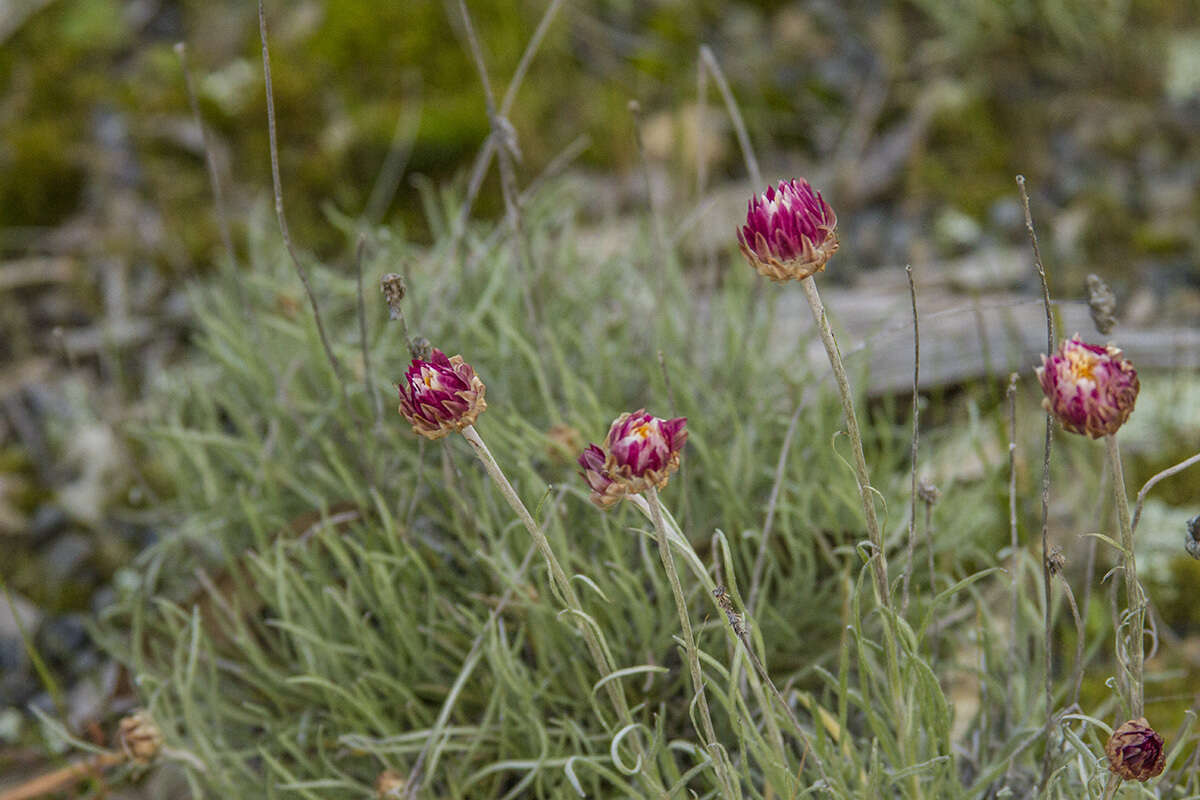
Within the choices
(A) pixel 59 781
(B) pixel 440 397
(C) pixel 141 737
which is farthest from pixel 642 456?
(A) pixel 59 781

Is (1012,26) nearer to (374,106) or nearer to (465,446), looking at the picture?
(374,106)

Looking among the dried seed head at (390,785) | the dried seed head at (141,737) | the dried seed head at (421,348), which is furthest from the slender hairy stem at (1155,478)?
the dried seed head at (141,737)

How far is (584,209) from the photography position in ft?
8.75

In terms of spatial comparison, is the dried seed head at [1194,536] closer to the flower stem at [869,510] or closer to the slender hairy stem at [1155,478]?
the slender hairy stem at [1155,478]

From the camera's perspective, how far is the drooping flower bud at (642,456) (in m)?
0.73

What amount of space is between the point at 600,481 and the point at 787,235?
22 cm

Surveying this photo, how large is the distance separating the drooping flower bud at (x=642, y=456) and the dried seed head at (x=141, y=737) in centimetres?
73

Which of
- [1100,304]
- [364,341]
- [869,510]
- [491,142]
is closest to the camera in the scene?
[869,510]

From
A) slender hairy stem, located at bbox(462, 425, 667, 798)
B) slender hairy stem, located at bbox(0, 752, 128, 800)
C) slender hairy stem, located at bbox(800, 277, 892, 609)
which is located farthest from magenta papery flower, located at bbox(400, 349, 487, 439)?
slender hairy stem, located at bbox(0, 752, 128, 800)

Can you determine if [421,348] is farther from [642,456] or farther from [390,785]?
[390,785]

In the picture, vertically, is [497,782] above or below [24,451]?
above

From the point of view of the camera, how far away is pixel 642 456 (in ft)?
2.38

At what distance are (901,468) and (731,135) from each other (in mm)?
1340

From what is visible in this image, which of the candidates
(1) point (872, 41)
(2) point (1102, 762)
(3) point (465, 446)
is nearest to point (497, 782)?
(3) point (465, 446)
